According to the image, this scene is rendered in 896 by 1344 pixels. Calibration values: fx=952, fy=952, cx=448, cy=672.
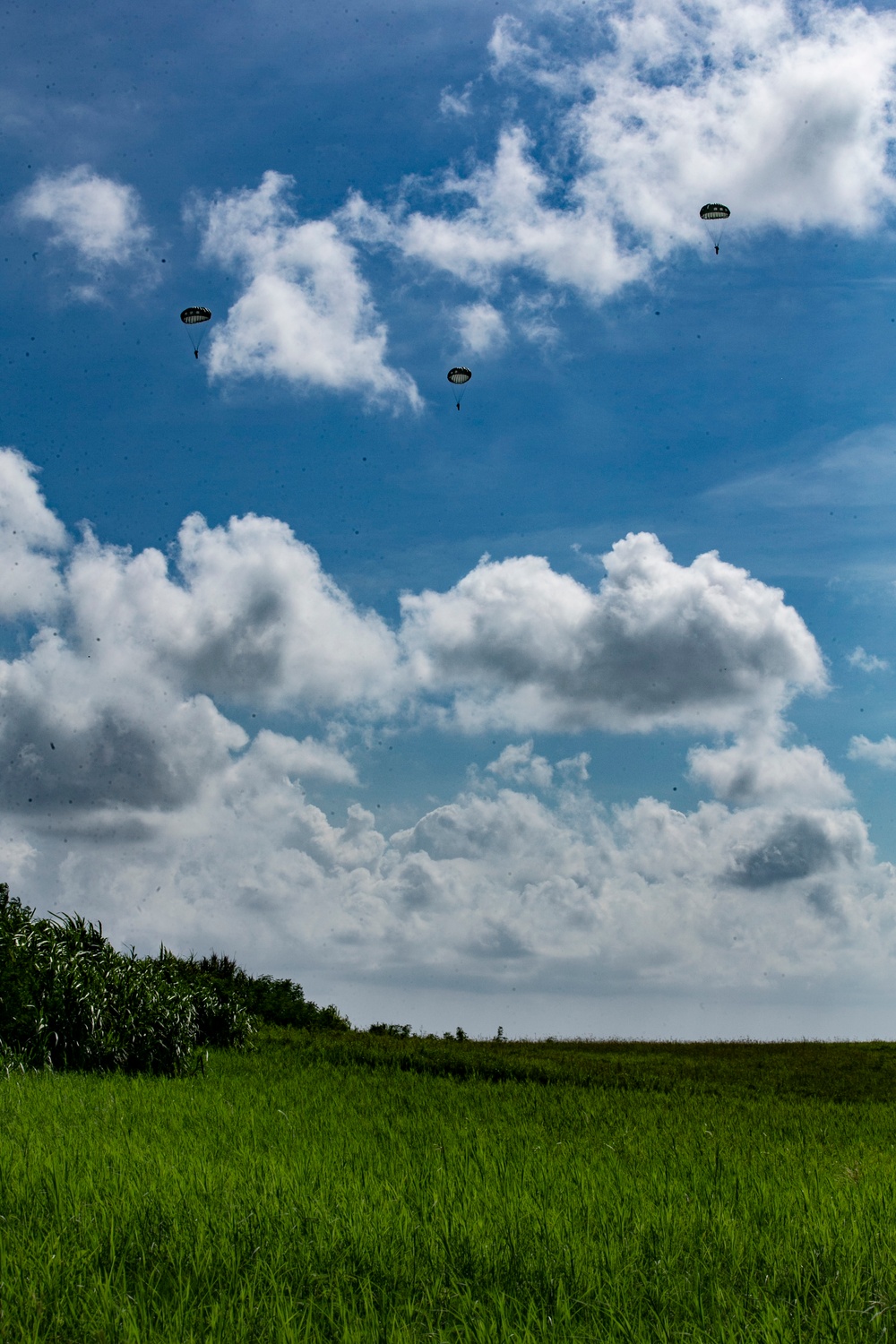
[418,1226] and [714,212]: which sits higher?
[714,212]

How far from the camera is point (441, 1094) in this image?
12719 mm

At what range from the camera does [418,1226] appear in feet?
17.6

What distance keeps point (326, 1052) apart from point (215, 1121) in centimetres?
893

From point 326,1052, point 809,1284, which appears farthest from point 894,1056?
point 809,1284

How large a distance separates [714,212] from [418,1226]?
27.0 m

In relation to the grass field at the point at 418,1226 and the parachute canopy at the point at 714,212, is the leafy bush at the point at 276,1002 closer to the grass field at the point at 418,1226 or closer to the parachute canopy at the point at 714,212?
the grass field at the point at 418,1226

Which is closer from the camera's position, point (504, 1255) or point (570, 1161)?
point (504, 1255)

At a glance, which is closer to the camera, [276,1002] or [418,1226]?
[418,1226]

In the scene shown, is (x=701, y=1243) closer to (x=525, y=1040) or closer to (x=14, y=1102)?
(x=14, y=1102)

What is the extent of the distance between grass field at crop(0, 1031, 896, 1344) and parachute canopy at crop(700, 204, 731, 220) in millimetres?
23405

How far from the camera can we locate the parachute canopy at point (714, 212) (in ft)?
84.6

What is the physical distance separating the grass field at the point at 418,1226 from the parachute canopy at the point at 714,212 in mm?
23405

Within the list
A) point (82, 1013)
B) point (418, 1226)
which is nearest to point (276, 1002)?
point (82, 1013)

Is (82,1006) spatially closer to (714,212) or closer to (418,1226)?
(418,1226)
